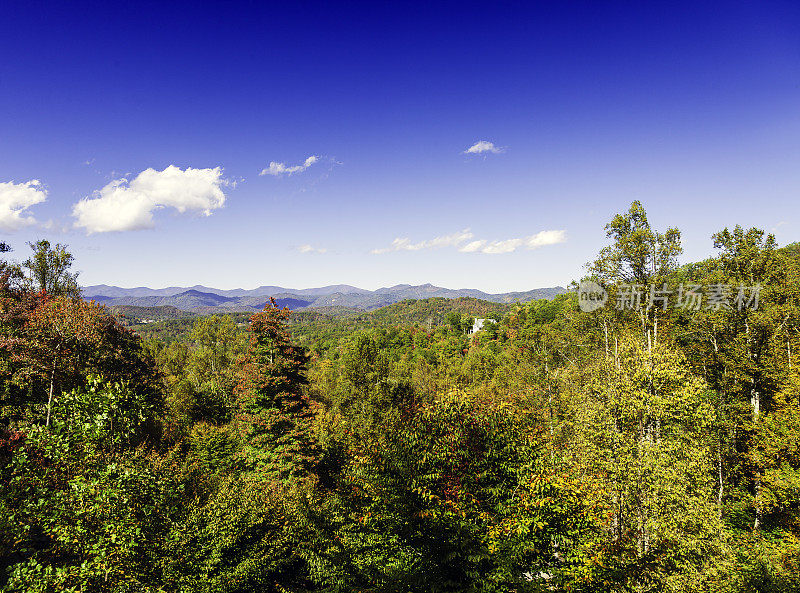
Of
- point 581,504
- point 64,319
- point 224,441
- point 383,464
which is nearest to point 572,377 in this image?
point 581,504

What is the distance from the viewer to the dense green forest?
29.5 ft

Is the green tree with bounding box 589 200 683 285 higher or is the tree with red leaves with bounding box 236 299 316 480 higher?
the green tree with bounding box 589 200 683 285

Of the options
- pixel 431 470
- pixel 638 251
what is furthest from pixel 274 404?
pixel 638 251

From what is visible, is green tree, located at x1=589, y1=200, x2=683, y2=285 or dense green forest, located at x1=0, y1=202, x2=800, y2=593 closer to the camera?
dense green forest, located at x1=0, y1=202, x2=800, y2=593

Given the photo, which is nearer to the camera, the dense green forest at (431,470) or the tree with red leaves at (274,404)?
the dense green forest at (431,470)

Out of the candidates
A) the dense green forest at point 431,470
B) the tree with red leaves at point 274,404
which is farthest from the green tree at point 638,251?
the tree with red leaves at point 274,404

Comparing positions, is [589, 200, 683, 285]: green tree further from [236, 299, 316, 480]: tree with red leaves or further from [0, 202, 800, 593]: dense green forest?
[236, 299, 316, 480]: tree with red leaves

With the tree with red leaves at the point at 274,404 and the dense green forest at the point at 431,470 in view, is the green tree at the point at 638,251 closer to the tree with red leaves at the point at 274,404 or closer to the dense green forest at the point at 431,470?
the dense green forest at the point at 431,470

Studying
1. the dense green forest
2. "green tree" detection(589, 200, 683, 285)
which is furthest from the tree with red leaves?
"green tree" detection(589, 200, 683, 285)

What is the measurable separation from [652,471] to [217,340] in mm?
88374

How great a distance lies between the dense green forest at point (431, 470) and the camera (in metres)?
8.99

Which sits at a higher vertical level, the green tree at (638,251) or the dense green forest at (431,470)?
the green tree at (638,251)

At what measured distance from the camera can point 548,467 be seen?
13.1 metres

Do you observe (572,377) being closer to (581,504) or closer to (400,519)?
(581,504)
